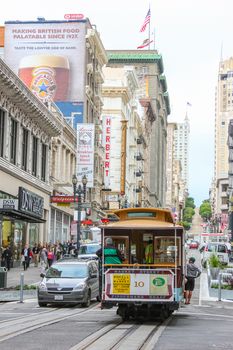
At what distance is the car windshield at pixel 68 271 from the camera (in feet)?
89.7

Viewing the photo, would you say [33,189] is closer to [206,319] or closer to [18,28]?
[18,28]

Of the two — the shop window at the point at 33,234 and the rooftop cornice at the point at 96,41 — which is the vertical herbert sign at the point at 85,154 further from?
the shop window at the point at 33,234

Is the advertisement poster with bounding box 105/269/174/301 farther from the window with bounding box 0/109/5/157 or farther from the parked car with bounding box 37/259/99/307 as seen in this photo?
the window with bounding box 0/109/5/157

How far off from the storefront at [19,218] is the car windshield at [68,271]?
15.1m

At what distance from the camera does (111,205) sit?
325 ft

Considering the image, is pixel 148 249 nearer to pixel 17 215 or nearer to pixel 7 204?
pixel 7 204

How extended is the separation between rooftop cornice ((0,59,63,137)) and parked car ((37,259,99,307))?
18906 mm

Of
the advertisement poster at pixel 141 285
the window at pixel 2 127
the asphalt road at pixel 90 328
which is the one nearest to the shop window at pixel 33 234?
the window at pixel 2 127

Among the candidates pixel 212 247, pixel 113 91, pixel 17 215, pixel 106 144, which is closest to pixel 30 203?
pixel 17 215


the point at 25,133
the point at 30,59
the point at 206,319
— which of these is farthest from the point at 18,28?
the point at 206,319

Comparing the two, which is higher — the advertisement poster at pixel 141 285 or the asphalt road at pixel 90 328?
the advertisement poster at pixel 141 285

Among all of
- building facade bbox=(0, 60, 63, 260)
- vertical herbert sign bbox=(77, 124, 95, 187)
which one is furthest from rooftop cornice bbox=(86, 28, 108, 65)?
building facade bbox=(0, 60, 63, 260)

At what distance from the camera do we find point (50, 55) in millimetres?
72125

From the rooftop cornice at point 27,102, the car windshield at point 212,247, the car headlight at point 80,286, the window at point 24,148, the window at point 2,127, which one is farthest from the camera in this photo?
the car windshield at point 212,247
